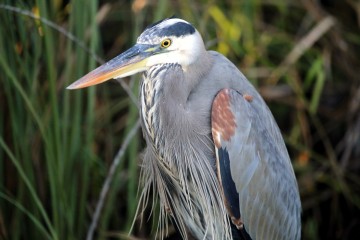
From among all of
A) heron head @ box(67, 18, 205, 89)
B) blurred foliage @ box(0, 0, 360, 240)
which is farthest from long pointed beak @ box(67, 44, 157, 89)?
blurred foliage @ box(0, 0, 360, 240)

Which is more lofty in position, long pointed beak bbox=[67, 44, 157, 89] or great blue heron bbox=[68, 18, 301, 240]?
long pointed beak bbox=[67, 44, 157, 89]

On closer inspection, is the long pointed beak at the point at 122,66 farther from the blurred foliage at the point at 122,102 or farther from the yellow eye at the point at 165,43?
the blurred foliage at the point at 122,102

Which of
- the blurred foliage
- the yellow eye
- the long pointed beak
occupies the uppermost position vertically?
the yellow eye

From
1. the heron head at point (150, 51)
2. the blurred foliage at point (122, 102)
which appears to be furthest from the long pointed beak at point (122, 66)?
the blurred foliage at point (122, 102)

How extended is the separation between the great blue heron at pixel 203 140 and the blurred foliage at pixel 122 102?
32cm

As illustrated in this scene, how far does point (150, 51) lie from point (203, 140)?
44 cm

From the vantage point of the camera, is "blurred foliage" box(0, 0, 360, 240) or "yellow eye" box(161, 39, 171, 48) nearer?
"yellow eye" box(161, 39, 171, 48)

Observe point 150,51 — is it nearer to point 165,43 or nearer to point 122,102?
point 165,43

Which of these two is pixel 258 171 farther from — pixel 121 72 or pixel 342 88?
pixel 342 88

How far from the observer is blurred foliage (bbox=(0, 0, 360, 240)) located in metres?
3.04

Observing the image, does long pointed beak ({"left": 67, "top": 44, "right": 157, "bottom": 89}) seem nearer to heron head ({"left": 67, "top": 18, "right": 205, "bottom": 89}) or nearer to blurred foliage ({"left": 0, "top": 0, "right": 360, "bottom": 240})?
heron head ({"left": 67, "top": 18, "right": 205, "bottom": 89})

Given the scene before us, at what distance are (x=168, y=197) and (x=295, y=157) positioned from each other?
5.34ft

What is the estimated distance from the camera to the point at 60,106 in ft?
11.4

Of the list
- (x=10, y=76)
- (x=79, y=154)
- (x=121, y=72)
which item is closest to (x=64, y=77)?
(x=79, y=154)
